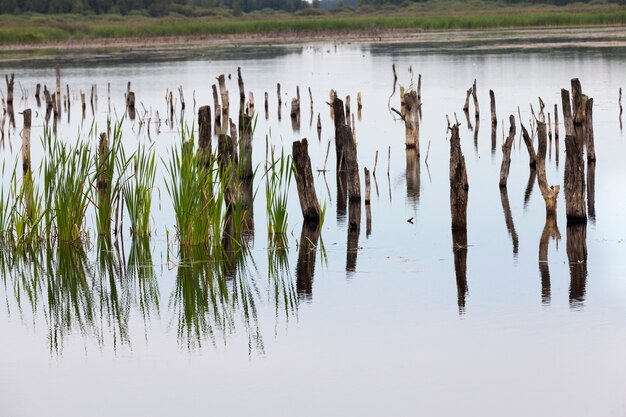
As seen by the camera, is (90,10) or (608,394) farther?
(90,10)

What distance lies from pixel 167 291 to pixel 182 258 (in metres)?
1.11

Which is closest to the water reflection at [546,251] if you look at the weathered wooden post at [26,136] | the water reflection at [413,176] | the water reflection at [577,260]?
the water reflection at [577,260]

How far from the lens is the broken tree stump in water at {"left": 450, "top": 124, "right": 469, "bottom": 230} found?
541 inches

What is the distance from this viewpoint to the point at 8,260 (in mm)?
13508

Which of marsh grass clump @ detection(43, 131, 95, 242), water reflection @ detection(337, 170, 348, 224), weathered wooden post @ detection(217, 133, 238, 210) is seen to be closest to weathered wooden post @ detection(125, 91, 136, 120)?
water reflection @ detection(337, 170, 348, 224)

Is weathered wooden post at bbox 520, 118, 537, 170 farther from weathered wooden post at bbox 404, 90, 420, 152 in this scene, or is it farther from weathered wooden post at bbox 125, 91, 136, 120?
weathered wooden post at bbox 125, 91, 136, 120

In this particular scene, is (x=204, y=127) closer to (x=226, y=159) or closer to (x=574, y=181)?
(x=226, y=159)

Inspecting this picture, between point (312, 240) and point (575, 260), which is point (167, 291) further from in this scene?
point (575, 260)

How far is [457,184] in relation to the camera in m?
13.8

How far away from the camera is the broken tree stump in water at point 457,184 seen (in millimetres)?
13742

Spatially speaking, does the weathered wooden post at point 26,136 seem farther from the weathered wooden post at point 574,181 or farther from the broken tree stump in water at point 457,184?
the weathered wooden post at point 574,181

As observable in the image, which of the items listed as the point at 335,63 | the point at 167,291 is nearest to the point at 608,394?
the point at 167,291

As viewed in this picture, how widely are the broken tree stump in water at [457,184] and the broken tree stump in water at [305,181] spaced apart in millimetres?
1788

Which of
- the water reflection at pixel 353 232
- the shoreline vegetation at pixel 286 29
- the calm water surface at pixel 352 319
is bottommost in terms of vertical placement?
the calm water surface at pixel 352 319
